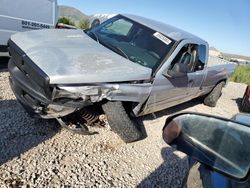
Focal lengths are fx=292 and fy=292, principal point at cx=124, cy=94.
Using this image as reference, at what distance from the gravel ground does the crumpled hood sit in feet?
3.24

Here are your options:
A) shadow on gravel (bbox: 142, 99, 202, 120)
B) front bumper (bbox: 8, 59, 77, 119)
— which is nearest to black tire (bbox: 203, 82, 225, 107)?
shadow on gravel (bbox: 142, 99, 202, 120)

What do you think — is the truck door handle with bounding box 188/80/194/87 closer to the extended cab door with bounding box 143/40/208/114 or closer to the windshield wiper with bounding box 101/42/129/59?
the extended cab door with bounding box 143/40/208/114

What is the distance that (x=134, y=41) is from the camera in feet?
16.4

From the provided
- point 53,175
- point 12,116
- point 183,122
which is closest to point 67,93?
point 53,175

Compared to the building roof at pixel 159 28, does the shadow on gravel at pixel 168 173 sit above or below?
below

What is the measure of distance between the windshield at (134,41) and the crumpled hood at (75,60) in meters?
0.25

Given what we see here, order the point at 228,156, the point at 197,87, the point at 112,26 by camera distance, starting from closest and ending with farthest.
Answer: the point at 228,156
the point at 112,26
the point at 197,87

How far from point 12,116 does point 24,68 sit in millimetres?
975

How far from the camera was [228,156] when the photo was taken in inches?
55.6

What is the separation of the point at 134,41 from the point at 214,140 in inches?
145

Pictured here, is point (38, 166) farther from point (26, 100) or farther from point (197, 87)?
point (197, 87)

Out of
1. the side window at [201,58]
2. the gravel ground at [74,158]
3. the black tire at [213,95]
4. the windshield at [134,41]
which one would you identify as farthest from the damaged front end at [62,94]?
the black tire at [213,95]

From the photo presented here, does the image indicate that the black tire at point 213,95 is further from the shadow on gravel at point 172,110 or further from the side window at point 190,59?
the side window at point 190,59

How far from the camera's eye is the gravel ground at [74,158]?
10.7 feet
